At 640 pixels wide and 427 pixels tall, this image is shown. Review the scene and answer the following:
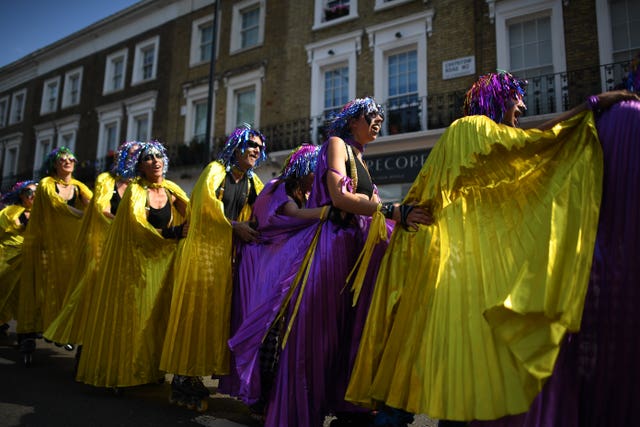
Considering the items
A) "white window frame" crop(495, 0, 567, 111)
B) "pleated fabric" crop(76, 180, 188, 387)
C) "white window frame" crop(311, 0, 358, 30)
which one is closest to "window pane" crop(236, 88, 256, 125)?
"white window frame" crop(311, 0, 358, 30)

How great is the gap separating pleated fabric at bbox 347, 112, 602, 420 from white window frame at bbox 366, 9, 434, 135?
10968mm

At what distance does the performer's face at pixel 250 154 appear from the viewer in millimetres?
3797

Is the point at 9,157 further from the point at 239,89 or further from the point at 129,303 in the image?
the point at 129,303

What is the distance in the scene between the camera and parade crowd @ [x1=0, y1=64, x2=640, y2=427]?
182cm

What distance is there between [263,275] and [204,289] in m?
0.59

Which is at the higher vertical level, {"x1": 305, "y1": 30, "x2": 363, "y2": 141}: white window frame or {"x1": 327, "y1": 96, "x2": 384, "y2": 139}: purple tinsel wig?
{"x1": 305, "y1": 30, "x2": 363, "y2": 141}: white window frame

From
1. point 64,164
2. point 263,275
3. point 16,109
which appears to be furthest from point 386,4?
point 16,109

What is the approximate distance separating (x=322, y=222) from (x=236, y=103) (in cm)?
1537

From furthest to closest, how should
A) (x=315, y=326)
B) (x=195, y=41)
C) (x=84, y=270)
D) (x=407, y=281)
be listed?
1. (x=195, y=41)
2. (x=84, y=270)
3. (x=315, y=326)
4. (x=407, y=281)

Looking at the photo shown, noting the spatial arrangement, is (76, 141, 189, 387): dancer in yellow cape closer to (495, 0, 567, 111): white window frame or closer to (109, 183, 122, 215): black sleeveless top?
(109, 183, 122, 215): black sleeveless top

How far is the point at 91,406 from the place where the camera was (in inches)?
135

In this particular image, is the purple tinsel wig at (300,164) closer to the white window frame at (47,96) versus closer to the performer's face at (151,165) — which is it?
the performer's face at (151,165)

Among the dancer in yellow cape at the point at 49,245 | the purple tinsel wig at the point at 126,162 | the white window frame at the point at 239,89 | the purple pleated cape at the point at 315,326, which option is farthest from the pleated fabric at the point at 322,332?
the white window frame at the point at 239,89

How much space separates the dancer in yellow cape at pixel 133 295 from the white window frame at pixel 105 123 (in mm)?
18351
